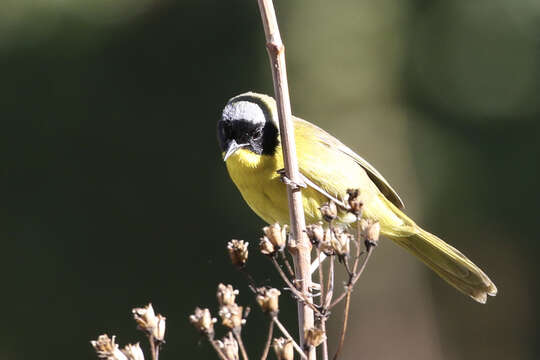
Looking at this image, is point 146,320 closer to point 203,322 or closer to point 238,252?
point 203,322

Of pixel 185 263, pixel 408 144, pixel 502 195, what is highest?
pixel 408 144

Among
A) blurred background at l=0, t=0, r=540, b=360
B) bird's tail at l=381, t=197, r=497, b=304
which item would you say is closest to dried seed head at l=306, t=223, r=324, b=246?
bird's tail at l=381, t=197, r=497, b=304

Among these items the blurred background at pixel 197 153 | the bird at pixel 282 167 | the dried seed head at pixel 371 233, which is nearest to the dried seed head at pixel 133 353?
the dried seed head at pixel 371 233

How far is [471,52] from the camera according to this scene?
6719mm

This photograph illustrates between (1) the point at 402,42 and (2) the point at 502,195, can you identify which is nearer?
(2) the point at 502,195

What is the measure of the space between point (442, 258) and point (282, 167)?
112 centimetres

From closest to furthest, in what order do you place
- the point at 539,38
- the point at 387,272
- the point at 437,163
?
the point at 539,38 → the point at 437,163 → the point at 387,272

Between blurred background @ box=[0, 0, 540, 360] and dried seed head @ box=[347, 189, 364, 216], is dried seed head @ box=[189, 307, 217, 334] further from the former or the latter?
blurred background @ box=[0, 0, 540, 360]

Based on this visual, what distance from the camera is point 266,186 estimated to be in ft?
10.6

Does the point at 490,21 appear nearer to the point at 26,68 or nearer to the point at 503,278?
the point at 503,278

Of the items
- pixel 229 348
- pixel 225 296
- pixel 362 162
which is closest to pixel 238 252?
pixel 225 296

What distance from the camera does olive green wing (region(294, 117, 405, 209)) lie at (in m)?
3.63

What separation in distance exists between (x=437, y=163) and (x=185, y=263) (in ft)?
7.75

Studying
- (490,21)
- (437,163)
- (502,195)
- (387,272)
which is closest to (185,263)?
(387,272)
